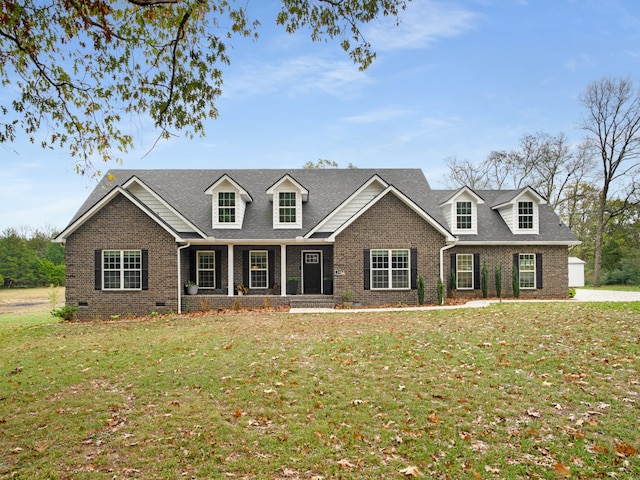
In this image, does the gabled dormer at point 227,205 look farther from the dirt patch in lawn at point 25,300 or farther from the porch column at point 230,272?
the dirt patch in lawn at point 25,300

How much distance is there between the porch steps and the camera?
60.7 feet

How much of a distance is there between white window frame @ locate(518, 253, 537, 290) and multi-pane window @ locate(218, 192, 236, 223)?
14.7 meters

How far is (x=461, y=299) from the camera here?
66.7ft

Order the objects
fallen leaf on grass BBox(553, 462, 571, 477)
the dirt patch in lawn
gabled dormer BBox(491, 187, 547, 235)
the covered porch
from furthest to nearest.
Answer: the dirt patch in lawn < gabled dormer BBox(491, 187, 547, 235) < the covered porch < fallen leaf on grass BBox(553, 462, 571, 477)

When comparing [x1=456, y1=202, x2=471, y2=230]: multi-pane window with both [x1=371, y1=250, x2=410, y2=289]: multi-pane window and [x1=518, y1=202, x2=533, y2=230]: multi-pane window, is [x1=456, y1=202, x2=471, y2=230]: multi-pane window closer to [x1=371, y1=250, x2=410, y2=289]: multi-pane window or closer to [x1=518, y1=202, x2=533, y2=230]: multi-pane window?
[x1=518, y1=202, x2=533, y2=230]: multi-pane window

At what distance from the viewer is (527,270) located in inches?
840

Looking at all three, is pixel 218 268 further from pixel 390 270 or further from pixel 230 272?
pixel 390 270

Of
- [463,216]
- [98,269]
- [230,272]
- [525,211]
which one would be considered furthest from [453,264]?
[98,269]

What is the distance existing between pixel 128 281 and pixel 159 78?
38.2 feet

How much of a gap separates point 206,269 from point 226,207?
3.17m

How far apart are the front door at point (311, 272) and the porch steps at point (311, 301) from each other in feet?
5.16

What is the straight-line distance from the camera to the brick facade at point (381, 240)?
18594 mm

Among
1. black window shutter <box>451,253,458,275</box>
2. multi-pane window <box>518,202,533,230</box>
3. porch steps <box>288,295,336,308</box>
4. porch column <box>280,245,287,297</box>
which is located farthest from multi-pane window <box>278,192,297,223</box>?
multi-pane window <box>518,202,533,230</box>

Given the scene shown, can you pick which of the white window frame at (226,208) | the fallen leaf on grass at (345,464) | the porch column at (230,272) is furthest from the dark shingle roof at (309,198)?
the fallen leaf on grass at (345,464)
